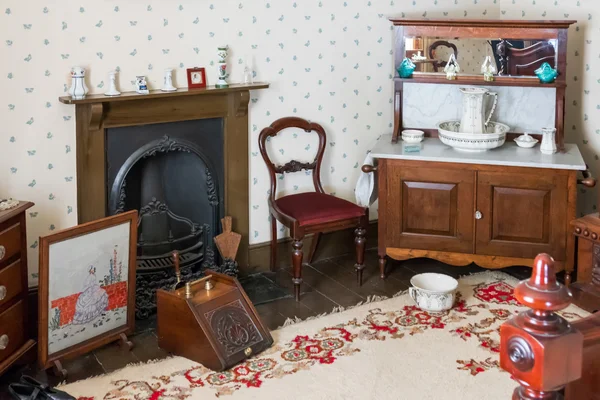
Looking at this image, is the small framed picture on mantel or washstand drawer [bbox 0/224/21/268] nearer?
washstand drawer [bbox 0/224/21/268]

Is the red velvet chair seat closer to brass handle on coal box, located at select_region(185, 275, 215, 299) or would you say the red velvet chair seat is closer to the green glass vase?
brass handle on coal box, located at select_region(185, 275, 215, 299)

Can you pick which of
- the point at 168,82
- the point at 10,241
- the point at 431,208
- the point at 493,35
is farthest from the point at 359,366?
the point at 493,35

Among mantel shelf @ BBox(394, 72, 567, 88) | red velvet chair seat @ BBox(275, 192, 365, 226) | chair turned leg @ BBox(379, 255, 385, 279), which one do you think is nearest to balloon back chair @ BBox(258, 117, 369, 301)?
red velvet chair seat @ BBox(275, 192, 365, 226)

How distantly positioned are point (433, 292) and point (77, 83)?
A: 1.90 metres

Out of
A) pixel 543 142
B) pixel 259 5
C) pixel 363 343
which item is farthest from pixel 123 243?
pixel 543 142

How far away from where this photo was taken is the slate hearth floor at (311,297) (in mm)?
3289

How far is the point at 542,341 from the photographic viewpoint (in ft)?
4.76

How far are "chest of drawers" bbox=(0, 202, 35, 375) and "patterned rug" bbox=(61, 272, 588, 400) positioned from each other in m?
0.26

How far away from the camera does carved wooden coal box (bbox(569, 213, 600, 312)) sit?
3729mm

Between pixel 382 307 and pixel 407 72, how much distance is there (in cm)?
130

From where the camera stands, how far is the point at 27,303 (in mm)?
3236

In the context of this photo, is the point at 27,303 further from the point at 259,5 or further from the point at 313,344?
the point at 259,5

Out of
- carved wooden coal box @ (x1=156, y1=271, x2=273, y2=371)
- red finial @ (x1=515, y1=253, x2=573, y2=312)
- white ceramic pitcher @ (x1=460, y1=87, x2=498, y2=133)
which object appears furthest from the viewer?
white ceramic pitcher @ (x1=460, y1=87, x2=498, y2=133)

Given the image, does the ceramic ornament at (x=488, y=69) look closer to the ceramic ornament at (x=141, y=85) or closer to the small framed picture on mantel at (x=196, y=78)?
the small framed picture on mantel at (x=196, y=78)
